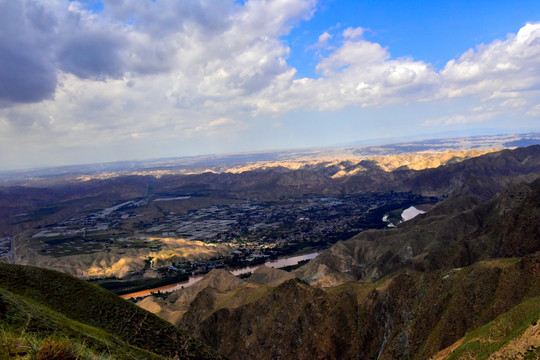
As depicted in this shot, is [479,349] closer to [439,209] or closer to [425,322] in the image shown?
[425,322]

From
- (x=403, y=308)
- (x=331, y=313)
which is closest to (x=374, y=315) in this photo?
(x=403, y=308)

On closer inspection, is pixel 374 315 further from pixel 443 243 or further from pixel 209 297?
pixel 443 243

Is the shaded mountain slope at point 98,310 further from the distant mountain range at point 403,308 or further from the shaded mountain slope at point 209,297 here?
the shaded mountain slope at point 209,297

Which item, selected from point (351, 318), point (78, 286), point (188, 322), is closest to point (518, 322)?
point (351, 318)

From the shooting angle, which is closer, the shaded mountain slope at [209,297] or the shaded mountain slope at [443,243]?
the shaded mountain slope at [209,297]

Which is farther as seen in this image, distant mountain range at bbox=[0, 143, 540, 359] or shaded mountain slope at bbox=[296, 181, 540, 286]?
shaded mountain slope at bbox=[296, 181, 540, 286]

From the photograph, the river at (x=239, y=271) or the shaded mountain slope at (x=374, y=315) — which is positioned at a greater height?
the shaded mountain slope at (x=374, y=315)

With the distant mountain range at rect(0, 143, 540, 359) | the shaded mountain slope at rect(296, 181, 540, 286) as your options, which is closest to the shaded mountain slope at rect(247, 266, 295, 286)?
the shaded mountain slope at rect(296, 181, 540, 286)

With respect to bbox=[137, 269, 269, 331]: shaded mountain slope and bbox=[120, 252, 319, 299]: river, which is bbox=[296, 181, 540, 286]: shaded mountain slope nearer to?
bbox=[120, 252, 319, 299]: river

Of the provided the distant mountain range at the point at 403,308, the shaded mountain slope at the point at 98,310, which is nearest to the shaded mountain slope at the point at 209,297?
the distant mountain range at the point at 403,308

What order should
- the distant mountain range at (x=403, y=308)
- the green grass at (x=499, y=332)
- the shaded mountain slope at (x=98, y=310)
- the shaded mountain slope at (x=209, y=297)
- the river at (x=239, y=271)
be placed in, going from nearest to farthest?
the green grass at (x=499, y=332), the shaded mountain slope at (x=98, y=310), the distant mountain range at (x=403, y=308), the shaded mountain slope at (x=209, y=297), the river at (x=239, y=271)

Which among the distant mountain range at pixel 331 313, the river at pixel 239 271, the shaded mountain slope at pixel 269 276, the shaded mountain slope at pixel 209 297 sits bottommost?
the river at pixel 239 271
